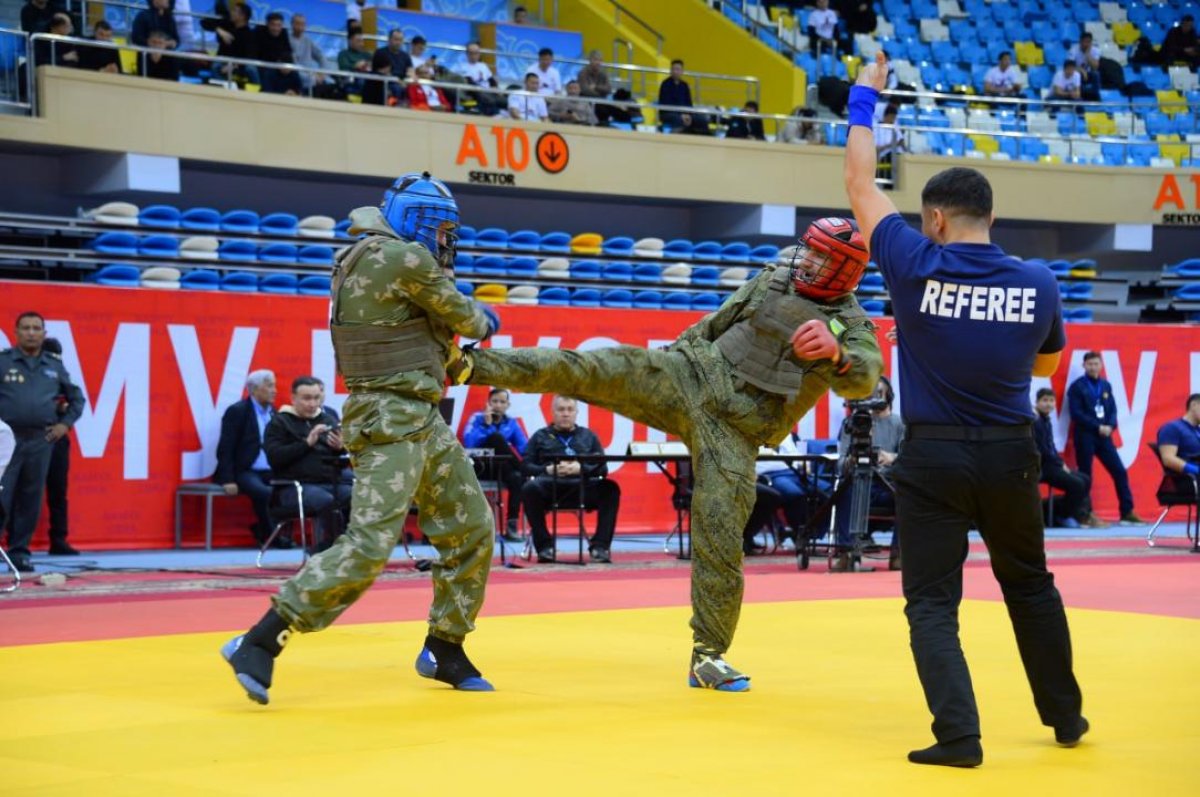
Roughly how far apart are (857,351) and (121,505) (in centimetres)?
924

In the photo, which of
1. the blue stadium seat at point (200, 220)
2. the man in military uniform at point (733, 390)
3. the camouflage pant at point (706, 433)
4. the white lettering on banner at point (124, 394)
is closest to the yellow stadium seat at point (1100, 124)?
the blue stadium seat at point (200, 220)

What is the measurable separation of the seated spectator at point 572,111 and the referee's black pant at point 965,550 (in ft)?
53.9

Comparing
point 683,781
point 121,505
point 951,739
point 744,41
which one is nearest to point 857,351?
point 951,739

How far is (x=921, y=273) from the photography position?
5105 millimetres

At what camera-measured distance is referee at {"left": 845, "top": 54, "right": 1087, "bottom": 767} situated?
5.07m

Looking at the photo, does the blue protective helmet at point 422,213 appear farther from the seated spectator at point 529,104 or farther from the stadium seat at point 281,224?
the seated spectator at point 529,104

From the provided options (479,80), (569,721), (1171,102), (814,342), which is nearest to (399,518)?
(569,721)

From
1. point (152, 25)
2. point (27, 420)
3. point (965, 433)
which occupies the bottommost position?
point (27, 420)

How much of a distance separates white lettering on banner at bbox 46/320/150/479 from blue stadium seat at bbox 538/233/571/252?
7.16m

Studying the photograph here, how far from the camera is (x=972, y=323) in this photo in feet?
16.6

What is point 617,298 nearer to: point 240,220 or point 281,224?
point 281,224

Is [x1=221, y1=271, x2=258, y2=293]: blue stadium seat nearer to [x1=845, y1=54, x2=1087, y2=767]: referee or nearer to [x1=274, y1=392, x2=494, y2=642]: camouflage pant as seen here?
[x1=274, y1=392, x2=494, y2=642]: camouflage pant

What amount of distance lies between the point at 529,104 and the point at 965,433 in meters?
16.3

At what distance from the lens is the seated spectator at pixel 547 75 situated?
70.6 feet
